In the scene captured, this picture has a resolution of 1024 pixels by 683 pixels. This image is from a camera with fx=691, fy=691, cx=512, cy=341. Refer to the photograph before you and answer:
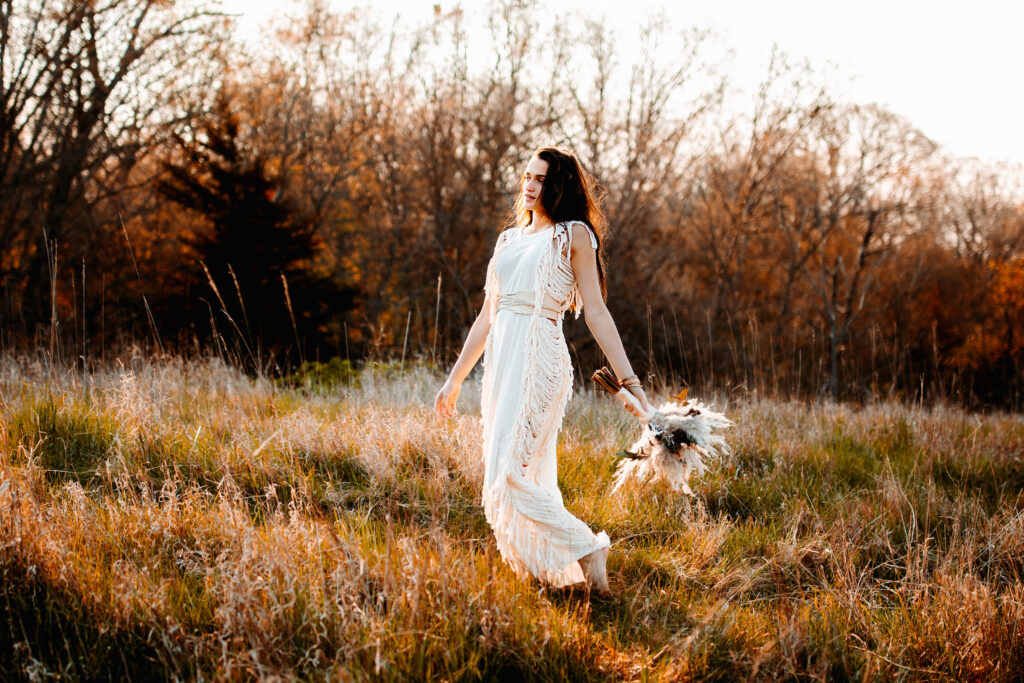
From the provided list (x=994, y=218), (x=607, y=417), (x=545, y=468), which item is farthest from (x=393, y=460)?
(x=994, y=218)

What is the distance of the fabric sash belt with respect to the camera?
2891mm

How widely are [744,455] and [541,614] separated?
287cm

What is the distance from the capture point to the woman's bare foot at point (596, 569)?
2832 millimetres

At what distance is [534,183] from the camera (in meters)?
3.01

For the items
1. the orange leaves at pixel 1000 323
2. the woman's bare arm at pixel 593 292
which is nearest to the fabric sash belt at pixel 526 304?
the woman's bare arm at pixel 593 292

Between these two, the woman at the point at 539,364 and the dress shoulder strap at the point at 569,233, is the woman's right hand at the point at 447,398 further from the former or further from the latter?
the dress shoulder strap at the point at 569,233

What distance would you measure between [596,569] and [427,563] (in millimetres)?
814

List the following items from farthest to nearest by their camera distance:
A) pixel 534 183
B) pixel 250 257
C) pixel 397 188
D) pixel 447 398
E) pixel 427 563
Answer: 1. pixel 397 188
2. pixel 250 257
3. pixel 447 398
4. pixel 534 183
5. pixel 427 563

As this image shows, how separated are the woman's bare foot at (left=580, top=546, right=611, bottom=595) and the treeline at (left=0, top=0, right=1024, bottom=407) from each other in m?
8.85

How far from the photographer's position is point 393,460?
13.3ft

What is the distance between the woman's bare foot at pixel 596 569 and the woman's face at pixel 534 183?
147 cm

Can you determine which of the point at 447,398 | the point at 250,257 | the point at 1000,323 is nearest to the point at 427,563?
the point at 447,398

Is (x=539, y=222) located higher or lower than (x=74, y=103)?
lower

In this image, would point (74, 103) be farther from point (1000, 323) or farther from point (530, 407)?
point (1000, 323)
